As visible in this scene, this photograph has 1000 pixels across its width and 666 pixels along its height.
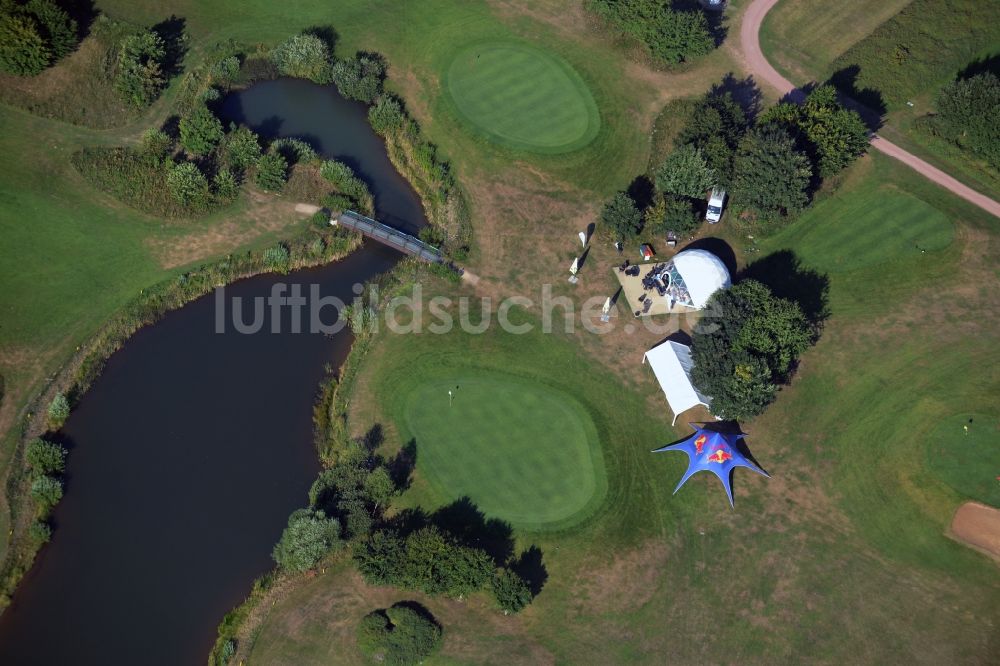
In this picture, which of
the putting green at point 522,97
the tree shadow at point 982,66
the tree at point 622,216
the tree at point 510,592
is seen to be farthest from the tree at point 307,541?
the tree shadow at point 982,66

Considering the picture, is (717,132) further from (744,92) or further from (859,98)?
(859,98)

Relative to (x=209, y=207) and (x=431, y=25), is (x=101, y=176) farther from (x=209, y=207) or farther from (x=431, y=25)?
(x=431, y=25)

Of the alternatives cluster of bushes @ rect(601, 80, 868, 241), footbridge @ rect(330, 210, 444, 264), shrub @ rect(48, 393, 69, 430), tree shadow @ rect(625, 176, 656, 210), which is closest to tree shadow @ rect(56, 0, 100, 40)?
footbridge @ rect(330, 210, 444, 264)

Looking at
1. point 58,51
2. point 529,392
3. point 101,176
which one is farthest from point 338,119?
point 529,392

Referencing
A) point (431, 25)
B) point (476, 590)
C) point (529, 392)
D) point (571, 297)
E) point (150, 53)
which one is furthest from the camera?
point (431, 25)

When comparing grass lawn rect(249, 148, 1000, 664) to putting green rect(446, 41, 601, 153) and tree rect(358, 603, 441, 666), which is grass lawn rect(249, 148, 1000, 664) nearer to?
tree rect(358, 603, 441, 666)

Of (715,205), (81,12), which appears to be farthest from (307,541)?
(81,12)
